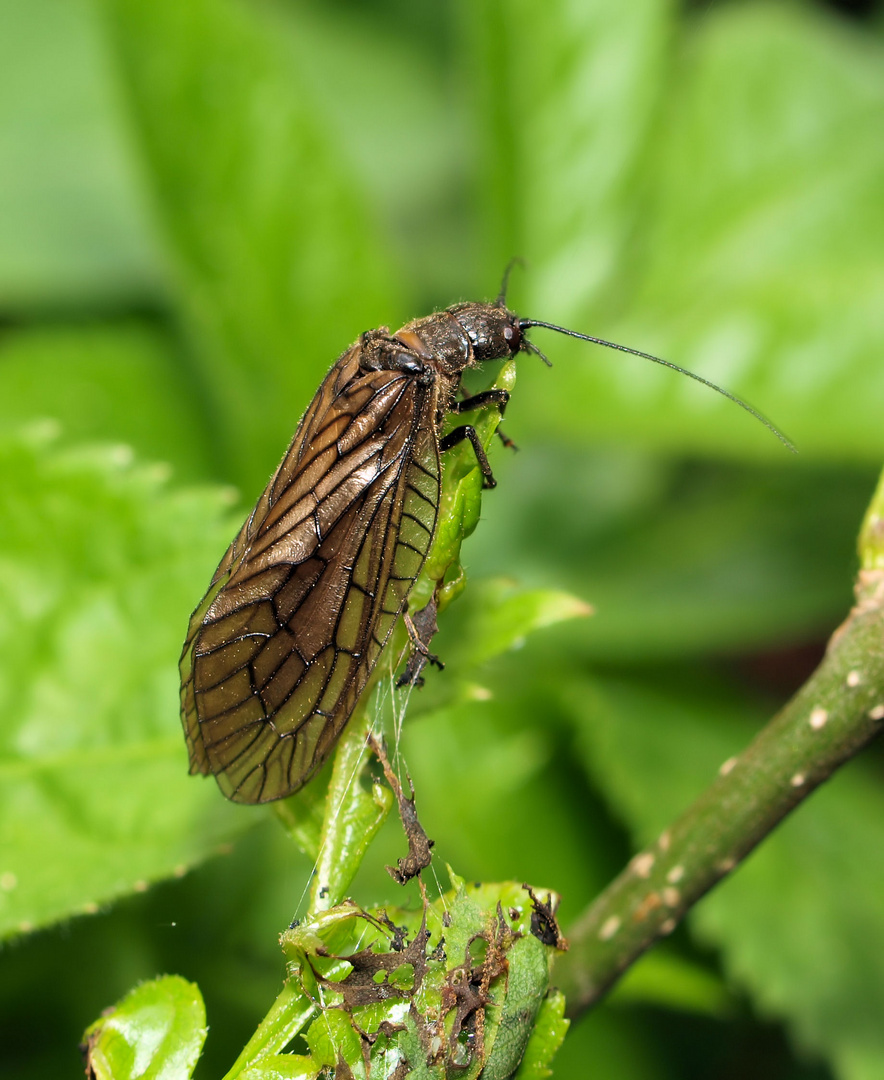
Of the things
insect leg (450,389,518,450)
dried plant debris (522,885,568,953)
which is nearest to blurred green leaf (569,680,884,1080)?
insect leg (450,389,518,450)

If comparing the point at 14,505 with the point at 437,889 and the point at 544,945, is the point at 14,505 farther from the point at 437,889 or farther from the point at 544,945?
the point at 544,945

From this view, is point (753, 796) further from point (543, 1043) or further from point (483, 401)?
point (483, 401)

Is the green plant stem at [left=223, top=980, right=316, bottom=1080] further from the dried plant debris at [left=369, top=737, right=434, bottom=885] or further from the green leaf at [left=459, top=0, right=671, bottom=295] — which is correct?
the green leaf at [left=459, top=0, right=671, bottom=295]

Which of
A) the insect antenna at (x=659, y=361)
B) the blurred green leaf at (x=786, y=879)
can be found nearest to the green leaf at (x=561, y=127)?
the insect antenna at (x=659, y=361)

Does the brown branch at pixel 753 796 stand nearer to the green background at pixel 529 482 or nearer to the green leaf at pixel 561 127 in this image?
the green background at pixel 529 482

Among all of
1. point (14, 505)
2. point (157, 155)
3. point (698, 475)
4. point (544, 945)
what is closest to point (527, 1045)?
point (544, 945)

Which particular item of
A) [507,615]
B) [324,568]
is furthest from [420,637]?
[324,568]
